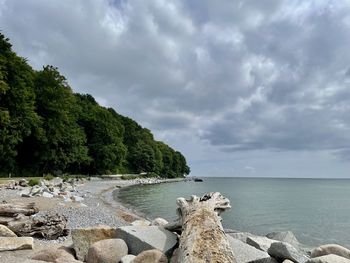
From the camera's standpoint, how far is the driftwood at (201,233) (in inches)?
249

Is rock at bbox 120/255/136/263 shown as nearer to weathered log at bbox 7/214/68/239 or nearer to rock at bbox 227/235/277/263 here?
rock at bbox 227/235/277/263

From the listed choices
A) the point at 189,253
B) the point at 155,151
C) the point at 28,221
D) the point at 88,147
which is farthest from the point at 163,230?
the point at 155,151

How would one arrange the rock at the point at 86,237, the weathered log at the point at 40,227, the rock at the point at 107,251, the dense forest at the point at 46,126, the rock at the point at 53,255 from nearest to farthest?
the rock at the point at 107,251
the rock at the point at 53,255
the rock at the point at 86,237
the weathered log at the point at 40,227
the dense forest at the point at 46,126

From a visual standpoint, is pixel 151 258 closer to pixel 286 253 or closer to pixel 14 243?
pixel 286 253

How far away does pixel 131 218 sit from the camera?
2089 centimetres

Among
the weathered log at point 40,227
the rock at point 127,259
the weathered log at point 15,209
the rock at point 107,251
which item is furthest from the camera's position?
the weathered log at point 15,209

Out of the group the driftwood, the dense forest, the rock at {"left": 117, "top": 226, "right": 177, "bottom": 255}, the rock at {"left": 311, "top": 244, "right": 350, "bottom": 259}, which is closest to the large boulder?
the rock at {"left": 117, "top": 226, "right": 177, "bottom": 255}

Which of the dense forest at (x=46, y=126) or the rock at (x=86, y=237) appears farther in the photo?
the dense forest at (x=46, y=126)

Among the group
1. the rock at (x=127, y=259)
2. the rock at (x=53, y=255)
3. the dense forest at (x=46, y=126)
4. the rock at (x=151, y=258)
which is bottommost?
the rock at (x=53, y=255)

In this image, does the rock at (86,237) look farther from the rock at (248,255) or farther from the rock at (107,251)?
the rock at (248,255)

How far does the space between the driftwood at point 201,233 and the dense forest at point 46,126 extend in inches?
1288

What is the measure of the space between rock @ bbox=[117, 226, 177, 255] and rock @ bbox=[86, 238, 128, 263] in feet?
0.74

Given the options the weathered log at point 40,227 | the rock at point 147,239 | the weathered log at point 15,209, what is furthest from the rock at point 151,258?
the weathered log at point 15,209

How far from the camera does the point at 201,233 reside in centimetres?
723
